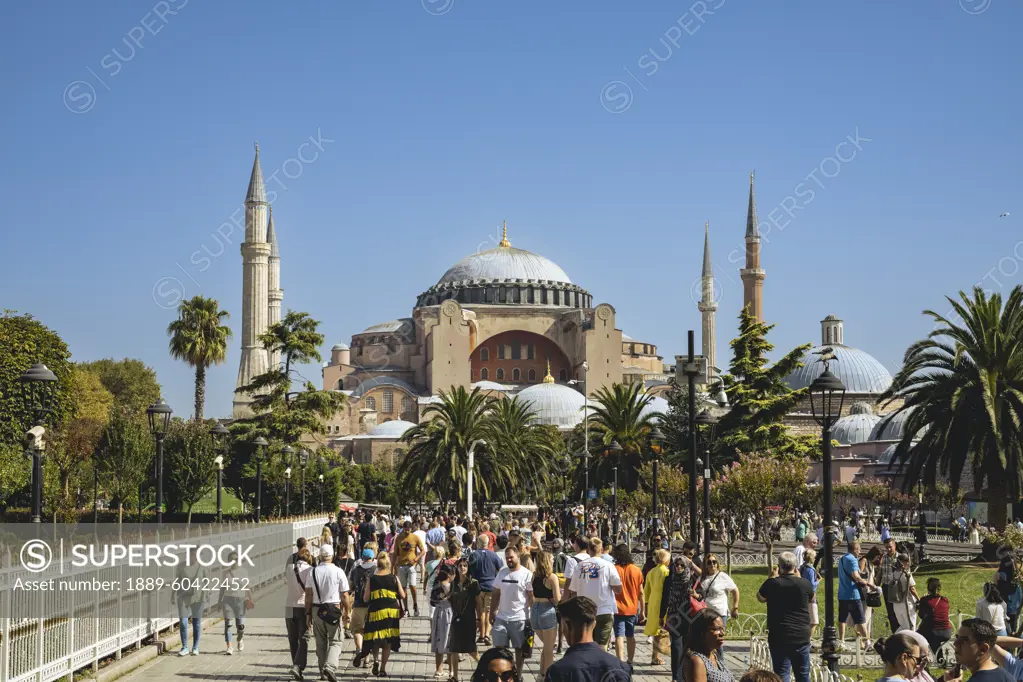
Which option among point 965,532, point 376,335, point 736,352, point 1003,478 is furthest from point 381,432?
point 1003,478

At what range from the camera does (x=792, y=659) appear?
30.8 feet

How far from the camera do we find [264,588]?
21.8 meters

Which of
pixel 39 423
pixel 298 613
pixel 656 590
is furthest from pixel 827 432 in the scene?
pixel 39 423

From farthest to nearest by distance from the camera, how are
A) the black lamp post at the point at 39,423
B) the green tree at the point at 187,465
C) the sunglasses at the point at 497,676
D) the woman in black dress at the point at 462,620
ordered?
the green tree at the point at 187,465, the black lamp post at the point at 39,423, the woman in black dress at the point at 462,620, the sunglasses at the point at 497,676

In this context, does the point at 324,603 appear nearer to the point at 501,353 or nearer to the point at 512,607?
the point at 512,607

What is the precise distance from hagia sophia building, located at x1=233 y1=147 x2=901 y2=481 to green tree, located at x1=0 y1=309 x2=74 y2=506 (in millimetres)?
34217

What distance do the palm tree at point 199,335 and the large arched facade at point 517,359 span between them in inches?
1844

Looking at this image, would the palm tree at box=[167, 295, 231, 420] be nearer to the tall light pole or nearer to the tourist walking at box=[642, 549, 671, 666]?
the tall light pole

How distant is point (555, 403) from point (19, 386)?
53048 mm

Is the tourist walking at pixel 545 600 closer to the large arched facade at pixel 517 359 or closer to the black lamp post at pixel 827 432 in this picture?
the black lamp post at pixel 827 432

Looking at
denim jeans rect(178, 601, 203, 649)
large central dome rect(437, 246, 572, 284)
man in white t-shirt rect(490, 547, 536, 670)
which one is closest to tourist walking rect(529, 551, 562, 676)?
man in white t-shirt rect(490, 547, 536, 670)

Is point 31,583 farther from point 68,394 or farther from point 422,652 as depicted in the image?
point 68,394

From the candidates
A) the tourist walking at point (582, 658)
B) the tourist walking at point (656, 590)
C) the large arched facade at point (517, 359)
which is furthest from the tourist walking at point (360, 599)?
the large arched facade at point (517, 359)

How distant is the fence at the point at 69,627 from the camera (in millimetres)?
9250
